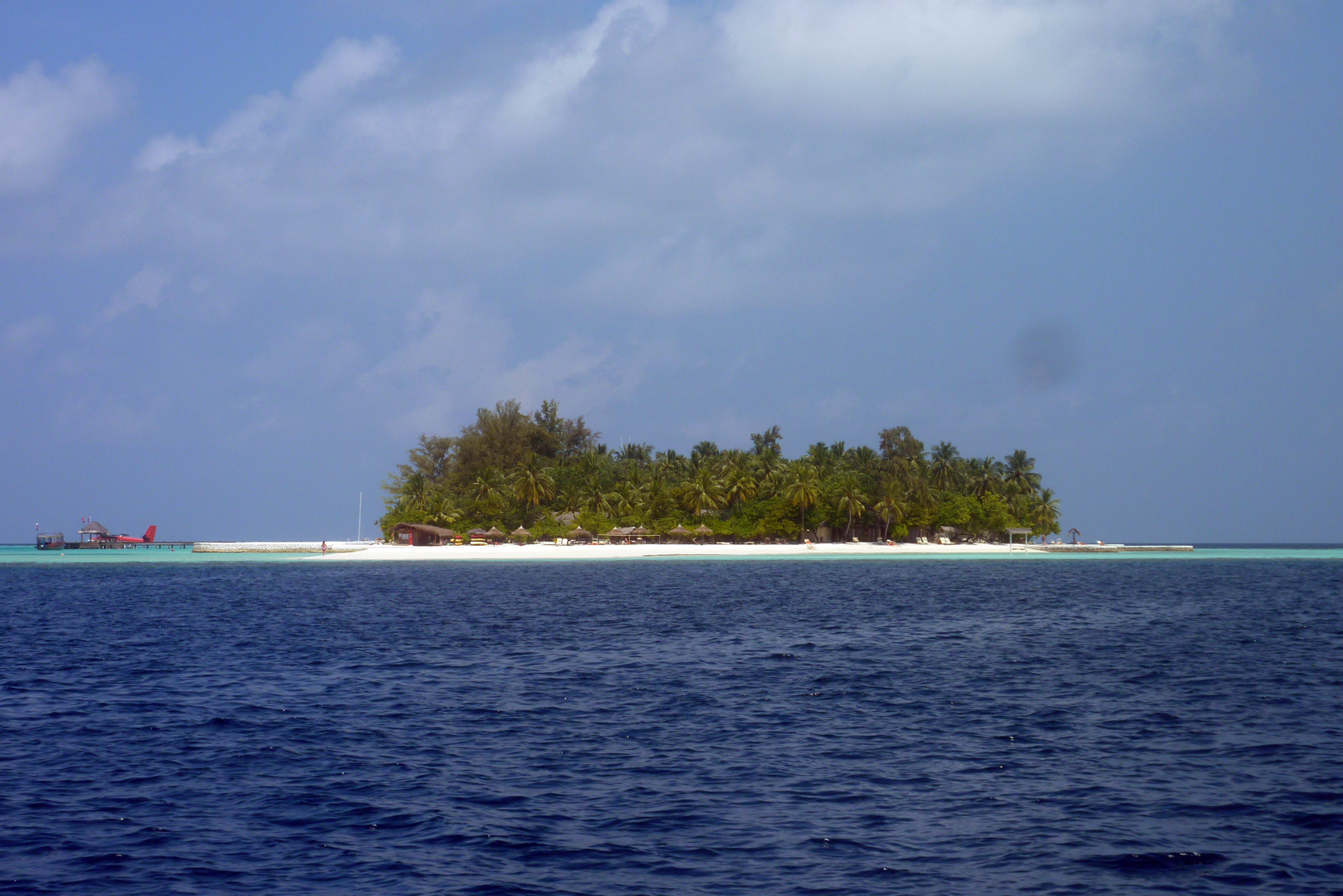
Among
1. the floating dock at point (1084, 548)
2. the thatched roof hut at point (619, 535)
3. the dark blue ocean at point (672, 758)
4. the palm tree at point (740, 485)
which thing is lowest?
the dark blue ocean at point (672, 758)

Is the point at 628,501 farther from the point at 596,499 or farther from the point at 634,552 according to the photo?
the point at 634,552

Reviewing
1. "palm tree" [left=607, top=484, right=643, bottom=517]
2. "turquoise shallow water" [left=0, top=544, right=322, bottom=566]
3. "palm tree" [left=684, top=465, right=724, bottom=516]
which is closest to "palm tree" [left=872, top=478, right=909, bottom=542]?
"palm tree" [left=684, top=465, right=724, bottom=516]

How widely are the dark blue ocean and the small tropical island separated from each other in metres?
76.4

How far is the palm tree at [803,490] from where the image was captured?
112m

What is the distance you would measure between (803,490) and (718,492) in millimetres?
10108

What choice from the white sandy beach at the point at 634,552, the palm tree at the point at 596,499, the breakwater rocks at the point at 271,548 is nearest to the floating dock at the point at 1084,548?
the white sandy beach at the point at 634,552

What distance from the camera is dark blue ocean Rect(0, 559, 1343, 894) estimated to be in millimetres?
12078

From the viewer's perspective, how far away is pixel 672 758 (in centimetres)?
1744

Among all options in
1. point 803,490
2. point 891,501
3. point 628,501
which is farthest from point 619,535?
point 891,501

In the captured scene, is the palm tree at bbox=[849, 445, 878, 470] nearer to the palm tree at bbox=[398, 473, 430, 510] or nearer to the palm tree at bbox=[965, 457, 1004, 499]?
the palm tree at bbox=[965, 457, 1004, 499]

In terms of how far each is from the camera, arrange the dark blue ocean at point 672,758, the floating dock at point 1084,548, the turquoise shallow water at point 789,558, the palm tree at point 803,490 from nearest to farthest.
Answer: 1. the dark blue ocean at point 672,758
2. the turquoise shallow water at point 789,558
3. the palm tree at point 803,490
4. the floating dock at point 1084,548

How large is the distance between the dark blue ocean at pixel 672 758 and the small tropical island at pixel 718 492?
→ 76.4 metres

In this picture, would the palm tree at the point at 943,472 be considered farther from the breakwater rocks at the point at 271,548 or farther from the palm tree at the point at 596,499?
the breakwater rocks at the point at 271,548

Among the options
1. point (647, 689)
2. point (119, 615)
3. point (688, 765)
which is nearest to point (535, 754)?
point (688, 765)
